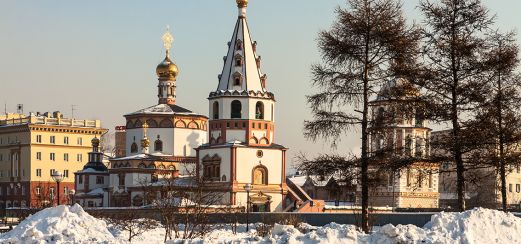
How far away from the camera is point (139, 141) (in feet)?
242

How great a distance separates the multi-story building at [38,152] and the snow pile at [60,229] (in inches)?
2651

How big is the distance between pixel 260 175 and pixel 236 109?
4408 mm

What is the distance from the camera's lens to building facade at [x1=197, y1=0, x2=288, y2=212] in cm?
6391

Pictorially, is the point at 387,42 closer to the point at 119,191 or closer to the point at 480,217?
the point at 480,217

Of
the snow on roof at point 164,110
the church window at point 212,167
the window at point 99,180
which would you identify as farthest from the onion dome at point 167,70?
the church window at point 212,167

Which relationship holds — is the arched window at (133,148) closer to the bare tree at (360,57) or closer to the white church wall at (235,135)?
the white church wall at (235,135)

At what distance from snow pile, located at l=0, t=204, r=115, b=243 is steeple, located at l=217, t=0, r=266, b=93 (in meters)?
42.3

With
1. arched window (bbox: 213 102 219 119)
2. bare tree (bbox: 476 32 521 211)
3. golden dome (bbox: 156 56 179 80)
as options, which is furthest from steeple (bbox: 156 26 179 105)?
bare tree (bbox: 476 32 521 211)

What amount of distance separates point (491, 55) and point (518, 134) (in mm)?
2704

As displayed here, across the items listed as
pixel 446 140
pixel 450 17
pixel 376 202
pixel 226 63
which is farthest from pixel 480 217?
pixel 376 202

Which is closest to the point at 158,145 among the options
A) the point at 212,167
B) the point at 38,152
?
the point at 212,167

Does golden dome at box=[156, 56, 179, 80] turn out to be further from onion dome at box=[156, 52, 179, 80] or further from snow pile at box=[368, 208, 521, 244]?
snow pile at box=[368, 208, 521, 244]

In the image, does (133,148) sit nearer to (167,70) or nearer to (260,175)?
(167,70)

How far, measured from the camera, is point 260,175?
64.7 metres
